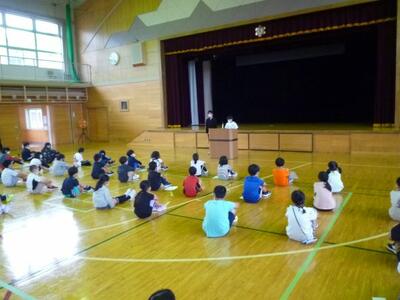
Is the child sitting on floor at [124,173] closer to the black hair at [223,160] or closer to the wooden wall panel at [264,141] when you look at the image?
the black hair at [223,160]

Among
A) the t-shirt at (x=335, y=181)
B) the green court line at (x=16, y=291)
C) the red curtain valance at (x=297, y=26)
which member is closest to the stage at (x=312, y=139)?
the red curtain valance at (x=297, y=26)

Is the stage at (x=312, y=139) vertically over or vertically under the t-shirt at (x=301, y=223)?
A: over

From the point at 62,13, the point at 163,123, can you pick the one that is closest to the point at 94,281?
the point at 163,123

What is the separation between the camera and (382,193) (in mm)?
5988

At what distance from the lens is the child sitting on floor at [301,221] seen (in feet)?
13.0

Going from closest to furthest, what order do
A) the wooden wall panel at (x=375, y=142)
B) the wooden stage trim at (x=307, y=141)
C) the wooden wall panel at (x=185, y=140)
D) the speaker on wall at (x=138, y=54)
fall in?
the wooden wall panel at (x=375, y=142), the wooden stage trim at (x=307, y=141), the wooden wall panel at (x=185, y=140), the speaker on wall at (x=138, y=54)

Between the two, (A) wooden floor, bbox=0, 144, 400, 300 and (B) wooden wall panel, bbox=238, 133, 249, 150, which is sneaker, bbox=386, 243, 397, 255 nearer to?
(A) wooden floor, bbox=0, 144, 400, 300

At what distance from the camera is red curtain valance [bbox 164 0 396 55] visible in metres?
10.3

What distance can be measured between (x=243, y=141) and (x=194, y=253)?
8.67 m

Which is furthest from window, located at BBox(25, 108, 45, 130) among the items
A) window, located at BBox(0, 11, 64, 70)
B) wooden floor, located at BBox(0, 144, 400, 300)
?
wooden floor, located at BBox(0, 144, 400, 300)

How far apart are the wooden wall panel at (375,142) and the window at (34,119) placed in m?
15.1

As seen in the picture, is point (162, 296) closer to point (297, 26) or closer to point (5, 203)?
point (5, 203)

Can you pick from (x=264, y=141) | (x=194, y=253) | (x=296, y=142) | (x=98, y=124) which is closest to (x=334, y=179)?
(x=194, y=253)

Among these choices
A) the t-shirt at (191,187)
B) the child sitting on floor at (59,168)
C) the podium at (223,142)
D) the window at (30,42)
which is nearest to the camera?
the t-shirt at (191,187)
